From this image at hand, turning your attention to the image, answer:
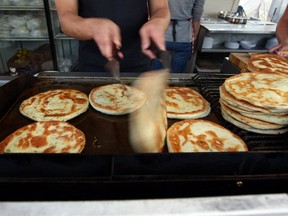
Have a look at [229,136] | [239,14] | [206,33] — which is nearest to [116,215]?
[229,136]

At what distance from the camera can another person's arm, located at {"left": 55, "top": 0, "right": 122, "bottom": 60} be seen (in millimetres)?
1502

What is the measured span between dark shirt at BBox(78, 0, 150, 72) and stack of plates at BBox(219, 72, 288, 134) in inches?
44.6

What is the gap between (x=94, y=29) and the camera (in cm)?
160

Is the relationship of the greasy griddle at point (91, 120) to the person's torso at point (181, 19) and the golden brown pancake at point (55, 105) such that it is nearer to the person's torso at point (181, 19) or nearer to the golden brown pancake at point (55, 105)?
the golden brown pancake at point (55, 105)

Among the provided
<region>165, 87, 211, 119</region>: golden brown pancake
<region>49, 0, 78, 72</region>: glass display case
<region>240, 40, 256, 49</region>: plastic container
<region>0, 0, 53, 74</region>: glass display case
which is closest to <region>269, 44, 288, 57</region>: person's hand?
<region>165, 87, 211, 119</region>: golden brown pancake

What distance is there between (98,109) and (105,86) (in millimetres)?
359

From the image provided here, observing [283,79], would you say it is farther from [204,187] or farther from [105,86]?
[105,86]

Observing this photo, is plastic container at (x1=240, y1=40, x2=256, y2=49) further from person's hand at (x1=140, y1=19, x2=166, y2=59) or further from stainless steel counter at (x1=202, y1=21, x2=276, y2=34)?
person's hand at (x1=140, y1=19, x2=166, y2=59)

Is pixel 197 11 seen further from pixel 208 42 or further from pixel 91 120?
pixel 91 120

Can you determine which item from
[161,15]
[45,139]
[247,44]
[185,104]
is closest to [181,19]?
[247,44]

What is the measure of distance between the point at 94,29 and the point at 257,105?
4.05 ft

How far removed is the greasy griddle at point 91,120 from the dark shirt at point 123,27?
369 millimetres

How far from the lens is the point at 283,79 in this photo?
198cm

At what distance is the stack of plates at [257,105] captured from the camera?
5.41 feet
